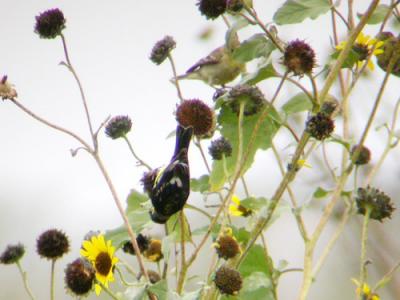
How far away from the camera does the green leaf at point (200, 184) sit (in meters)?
0.77

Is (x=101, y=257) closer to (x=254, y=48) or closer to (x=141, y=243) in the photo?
(x=141, y=243)

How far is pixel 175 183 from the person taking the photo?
530 mm

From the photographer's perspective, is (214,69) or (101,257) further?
(214,69)

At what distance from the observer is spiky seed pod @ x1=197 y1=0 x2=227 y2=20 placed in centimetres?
75

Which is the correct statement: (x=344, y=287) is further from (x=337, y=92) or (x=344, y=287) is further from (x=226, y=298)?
(x=226, y=298)

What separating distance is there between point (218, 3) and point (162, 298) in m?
0.38

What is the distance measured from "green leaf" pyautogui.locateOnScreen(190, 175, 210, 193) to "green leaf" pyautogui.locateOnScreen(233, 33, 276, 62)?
170mm

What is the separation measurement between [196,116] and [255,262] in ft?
0.68

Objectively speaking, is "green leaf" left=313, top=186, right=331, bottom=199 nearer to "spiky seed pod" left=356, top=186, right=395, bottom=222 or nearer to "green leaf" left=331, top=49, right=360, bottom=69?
"spiky seed pod" left=356, top=186, right=395, bottom=222

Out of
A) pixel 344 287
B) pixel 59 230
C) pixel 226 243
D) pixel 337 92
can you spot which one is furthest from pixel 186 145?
pixel 344 287

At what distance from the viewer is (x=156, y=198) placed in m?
0.54

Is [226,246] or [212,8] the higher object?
[212,8]

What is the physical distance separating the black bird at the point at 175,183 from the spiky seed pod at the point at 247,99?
0.14 metres

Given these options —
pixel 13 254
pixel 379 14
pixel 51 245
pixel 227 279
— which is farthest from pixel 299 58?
pixel 13 254
